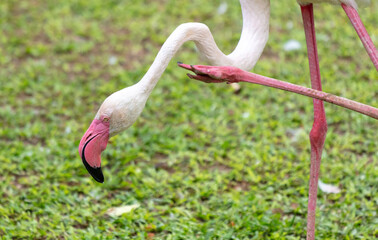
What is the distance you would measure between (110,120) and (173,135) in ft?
6.59

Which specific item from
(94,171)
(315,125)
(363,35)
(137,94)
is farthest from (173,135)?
(363,35)

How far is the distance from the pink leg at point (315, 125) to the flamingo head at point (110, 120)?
1.14 metres

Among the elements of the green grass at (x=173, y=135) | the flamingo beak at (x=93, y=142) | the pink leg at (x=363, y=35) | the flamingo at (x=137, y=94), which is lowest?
the green grass at (x=173, y=135)

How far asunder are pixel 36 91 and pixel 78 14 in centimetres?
178

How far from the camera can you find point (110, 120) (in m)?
2.94

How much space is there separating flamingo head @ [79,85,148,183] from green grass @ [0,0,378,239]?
33.5 inches

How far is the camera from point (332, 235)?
12.0 feet

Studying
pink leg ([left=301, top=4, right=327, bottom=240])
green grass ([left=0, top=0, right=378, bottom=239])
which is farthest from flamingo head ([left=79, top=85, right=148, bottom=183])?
pink leg ([left=301, top=4, right=327, bottom=240])

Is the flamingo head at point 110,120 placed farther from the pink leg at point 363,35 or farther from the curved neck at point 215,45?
the pink leg at point 363,35

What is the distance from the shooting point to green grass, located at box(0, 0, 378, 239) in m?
3.85

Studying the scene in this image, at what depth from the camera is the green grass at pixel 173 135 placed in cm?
385

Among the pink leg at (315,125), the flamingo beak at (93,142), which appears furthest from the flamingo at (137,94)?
the pink leg at (315,125)

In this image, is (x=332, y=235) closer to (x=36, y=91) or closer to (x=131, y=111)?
(x=131, y=111)

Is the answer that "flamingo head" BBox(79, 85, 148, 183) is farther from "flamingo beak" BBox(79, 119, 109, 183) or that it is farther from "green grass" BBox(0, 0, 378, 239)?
"green grass" BBox(0, 0, 378, 239)
